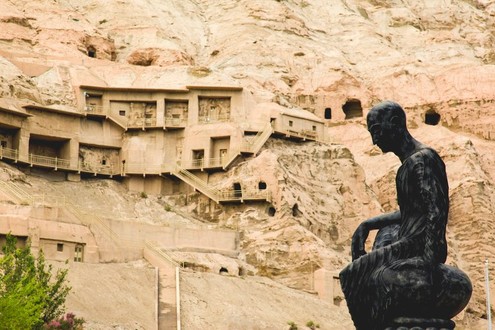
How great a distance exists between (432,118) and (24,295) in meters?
51.3

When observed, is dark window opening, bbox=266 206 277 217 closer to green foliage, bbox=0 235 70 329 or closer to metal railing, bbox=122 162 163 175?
metal railing, bbox=122 162 163 175

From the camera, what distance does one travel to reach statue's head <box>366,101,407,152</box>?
Answer: 8727 millimetres

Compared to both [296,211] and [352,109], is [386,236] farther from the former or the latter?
[352,109]

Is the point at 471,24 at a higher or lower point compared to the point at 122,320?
higher

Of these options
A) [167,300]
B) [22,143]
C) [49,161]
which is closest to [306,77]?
[49,161]

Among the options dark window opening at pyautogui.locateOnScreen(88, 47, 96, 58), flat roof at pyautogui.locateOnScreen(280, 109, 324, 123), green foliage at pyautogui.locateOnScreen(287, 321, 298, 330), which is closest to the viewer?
green foliage at pyautogui.locateOnScreen(287, 321, 298, 330)

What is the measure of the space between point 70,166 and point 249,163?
441 inches

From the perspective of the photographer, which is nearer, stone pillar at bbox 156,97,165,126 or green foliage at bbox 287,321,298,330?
green foliage at bbox 287,321,298,330

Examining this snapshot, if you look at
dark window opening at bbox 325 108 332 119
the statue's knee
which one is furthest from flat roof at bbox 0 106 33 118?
the statue's knee

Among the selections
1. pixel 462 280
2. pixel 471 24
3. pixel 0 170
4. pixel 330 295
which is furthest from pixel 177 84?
pixel 462 280

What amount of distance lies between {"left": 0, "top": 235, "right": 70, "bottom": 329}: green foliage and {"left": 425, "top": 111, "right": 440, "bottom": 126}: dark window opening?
41.8 meters

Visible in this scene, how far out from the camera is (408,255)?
8.33 m

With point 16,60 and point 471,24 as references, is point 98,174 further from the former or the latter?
point 471,24

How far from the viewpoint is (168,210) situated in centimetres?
6353
